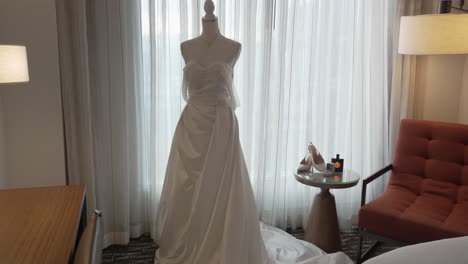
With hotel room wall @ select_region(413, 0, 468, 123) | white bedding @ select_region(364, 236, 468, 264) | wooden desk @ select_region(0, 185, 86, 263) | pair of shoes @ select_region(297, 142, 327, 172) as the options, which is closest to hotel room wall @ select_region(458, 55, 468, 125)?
hotel room wall @ select_region(413, 0, 468, 123)

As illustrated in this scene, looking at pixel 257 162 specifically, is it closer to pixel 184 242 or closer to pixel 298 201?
pixel 298 201

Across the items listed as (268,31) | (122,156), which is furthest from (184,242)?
(268,31)

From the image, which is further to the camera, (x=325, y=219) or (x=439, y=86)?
(x=439, y=86)

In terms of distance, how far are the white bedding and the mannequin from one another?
4.47 ft

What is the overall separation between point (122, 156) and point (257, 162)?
947mm

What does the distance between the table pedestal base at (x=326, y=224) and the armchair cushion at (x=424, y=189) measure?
235mm

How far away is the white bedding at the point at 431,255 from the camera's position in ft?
3.75

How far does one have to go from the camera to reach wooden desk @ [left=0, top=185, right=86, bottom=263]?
113 centimetres

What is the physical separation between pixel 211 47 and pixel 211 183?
748mm

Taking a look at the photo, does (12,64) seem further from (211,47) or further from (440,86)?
(440,86)

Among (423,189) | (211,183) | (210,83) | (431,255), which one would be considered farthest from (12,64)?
(423,189)

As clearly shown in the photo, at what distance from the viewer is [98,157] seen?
2.68 m

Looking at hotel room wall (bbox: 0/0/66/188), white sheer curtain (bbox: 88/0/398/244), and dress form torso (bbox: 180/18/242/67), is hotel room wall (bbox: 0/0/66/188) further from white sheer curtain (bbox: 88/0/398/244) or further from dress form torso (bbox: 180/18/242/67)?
dress form torso (bbox: 180/18/242/67)

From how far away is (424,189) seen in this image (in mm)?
2607
